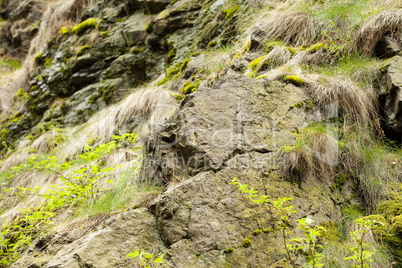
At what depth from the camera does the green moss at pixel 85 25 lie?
23.9 ft

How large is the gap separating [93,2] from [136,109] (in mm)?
4466

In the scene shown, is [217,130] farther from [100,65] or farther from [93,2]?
[93,2]

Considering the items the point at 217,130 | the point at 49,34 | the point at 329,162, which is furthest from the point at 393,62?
the point at 49,34

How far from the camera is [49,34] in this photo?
8.38 metres

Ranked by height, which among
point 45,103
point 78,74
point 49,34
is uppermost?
point 49,34

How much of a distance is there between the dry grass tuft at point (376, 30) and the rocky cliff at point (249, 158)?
0.01 metres

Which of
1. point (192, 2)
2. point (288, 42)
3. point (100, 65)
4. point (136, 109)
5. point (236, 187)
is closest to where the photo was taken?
point (236, 187)

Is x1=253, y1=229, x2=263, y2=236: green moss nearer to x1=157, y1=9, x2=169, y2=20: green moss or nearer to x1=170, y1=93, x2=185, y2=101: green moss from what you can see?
x1=170, y1=93, x2=185, y2=101: green moss

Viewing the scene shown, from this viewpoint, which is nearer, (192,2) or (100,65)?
(192,2)

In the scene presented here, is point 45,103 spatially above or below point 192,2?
below

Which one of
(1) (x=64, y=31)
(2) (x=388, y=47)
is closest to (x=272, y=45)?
(2) (x=388, y=47)

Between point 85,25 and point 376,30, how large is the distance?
6.34 meters

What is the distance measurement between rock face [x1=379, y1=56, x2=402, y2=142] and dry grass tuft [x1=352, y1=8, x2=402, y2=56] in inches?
17.7

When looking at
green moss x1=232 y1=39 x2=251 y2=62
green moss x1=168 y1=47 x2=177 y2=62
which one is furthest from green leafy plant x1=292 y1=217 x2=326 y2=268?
green moss x1=168 y1=47 x2=177 y2=62
